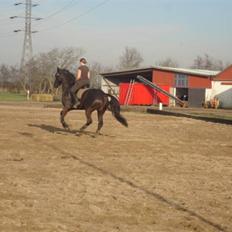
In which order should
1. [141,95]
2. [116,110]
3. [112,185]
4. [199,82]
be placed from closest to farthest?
1. [112,185]
2. [116,110]
3. [141,95]
4. [199,82]

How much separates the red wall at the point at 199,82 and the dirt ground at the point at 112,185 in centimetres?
5087

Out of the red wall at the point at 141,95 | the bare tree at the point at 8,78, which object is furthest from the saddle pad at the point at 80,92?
the bare tree at the point at 8,78

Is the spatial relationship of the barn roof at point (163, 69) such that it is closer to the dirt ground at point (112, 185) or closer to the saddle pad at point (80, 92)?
the saddle pad at point (80, 92)

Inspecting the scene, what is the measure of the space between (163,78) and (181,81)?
7.97 ft

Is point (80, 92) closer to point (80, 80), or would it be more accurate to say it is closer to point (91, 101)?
point (80, 80)

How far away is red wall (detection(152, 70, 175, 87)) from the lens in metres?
70.8

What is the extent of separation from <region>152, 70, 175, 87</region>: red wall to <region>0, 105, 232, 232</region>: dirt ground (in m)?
53.5

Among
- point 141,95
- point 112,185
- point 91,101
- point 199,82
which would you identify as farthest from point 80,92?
point 199,82

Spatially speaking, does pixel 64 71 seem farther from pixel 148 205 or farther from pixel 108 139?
pixel 148 205

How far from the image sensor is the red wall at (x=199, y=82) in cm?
6775

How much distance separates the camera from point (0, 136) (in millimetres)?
17984

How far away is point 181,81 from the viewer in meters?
70.3

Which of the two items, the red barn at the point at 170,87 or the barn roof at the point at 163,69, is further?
the barn roof at the point at 163,69

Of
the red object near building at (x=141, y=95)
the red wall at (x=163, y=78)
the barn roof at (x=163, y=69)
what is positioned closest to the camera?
the red object near building at (x=141, y=95)
